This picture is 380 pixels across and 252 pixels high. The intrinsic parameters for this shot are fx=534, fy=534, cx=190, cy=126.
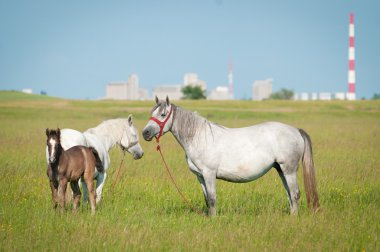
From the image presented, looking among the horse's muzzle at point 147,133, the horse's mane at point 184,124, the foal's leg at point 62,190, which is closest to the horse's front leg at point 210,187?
the horse's mane at point 184,124

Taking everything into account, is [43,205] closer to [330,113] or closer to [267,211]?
[267,211]

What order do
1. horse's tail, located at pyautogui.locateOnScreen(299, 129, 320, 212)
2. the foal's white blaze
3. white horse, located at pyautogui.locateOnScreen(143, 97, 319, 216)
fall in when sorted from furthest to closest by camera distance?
horse's tail, located at pyautogui.locateOnScreen(299, 129, 320, 212) < white horse, located at pyautogui.locateOnScreen(143, 97, 319, 216) < the foal's white blaze

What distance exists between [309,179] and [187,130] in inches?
95.3

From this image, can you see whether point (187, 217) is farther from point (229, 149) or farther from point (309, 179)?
point (309, 179)

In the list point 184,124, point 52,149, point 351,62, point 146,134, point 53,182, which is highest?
point 351,62

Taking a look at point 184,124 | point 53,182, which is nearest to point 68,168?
point 53,182

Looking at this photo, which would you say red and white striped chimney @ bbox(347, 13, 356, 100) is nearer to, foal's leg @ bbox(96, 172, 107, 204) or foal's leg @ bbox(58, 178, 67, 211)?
foal's leg @ bbox(96, 172, 107, 204)

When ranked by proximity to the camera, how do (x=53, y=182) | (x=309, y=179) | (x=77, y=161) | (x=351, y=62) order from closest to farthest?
(x=53, y=182), (x=77, y=161), (x=309, y=179), (x=351, y=62)

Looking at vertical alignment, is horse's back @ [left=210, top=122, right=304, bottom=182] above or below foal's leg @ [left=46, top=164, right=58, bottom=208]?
above

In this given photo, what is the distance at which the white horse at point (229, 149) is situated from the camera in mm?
9445

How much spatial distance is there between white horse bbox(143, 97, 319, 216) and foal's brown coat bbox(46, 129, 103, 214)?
114cm

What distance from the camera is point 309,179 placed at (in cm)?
981

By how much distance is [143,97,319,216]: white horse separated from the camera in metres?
9.45

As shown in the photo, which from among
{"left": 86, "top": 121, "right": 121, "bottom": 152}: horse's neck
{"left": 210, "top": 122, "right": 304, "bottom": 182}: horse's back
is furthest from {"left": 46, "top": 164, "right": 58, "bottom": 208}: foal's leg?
{"left": 210, "top": 122, "right": 304, "bottom": 182}: horse's back
